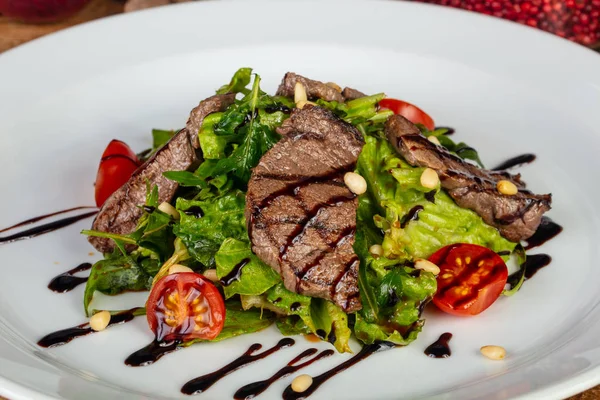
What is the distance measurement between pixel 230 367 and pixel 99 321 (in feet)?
2.72

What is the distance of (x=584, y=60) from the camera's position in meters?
6.12

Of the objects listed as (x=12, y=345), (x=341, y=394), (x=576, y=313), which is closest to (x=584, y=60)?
(x=576, y=313)

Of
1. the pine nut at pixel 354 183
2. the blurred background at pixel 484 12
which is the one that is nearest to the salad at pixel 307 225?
the pine nut at pixel 354 183

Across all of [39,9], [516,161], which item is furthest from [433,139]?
[39,9]

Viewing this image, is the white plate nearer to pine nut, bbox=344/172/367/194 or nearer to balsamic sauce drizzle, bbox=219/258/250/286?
balsamic sauce drizzle, bbox=219/258/250/286

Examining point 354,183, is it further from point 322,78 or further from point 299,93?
point 322,78

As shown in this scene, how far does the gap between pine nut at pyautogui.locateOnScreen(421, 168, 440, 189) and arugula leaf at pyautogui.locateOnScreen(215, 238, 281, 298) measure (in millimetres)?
1043

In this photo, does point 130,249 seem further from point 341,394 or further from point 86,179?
point 341,394

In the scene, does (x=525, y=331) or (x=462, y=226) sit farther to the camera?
(x=462, y=226)

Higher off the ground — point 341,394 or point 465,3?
point 465,3

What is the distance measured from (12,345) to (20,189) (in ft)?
6.03

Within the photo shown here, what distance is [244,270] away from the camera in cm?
400

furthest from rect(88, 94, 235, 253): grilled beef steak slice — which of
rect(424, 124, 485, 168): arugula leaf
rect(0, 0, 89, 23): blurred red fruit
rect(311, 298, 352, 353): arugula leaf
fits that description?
rect(0, 0, 89, 23): blurred red fruit

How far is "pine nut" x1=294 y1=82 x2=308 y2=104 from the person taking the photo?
15.0 ft
